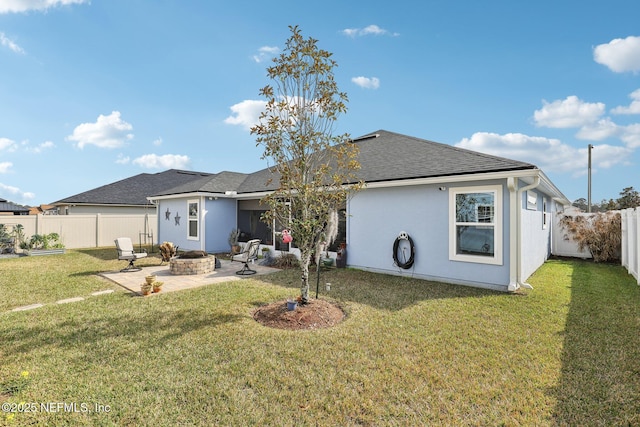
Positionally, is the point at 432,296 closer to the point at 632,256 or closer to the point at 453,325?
the point at 453,325

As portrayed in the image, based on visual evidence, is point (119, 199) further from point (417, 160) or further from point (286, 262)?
point (417, 160)

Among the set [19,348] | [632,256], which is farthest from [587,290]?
[19,348]

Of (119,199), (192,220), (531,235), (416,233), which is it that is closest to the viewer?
(416,233)

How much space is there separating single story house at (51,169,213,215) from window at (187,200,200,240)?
23.9 ft

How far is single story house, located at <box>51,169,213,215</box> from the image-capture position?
67.7 feet

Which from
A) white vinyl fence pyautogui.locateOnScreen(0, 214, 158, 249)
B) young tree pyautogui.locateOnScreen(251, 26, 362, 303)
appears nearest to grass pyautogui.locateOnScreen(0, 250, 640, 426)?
young tree pyautogui.locateOnScreen(251, 26, 362, 303)

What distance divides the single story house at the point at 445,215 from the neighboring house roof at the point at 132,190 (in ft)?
44.6

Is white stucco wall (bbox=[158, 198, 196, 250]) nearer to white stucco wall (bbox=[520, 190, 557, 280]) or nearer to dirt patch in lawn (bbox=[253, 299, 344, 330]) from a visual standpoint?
dirt patch in lawn (bbox=[253, 299, 344, 330])

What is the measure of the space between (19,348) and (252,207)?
10.5 meters

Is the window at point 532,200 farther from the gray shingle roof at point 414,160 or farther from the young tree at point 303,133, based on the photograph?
the young tree at point 303,133

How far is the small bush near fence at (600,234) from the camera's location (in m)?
12.1

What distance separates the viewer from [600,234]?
12461 mm

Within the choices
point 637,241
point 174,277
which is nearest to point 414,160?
point 637,241

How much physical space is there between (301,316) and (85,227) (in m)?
17.9
